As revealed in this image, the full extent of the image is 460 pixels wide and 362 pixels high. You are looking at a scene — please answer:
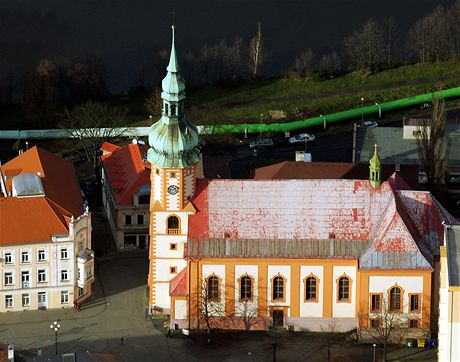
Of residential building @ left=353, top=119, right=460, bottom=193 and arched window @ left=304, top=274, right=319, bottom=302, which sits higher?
residential building @ left=353, top=119, right=460, bottom=193

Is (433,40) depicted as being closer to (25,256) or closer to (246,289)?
(246,289)

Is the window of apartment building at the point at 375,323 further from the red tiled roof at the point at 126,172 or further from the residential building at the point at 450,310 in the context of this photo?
the red tiled roof at the point at 126,172

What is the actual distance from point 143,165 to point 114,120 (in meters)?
21.9

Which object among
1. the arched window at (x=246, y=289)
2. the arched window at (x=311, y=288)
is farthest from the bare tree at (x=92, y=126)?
the arched window at (x=311, y=288)

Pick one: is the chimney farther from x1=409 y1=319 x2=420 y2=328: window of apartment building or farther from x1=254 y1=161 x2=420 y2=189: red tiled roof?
x1=254 y1=161 x2=420 y2=189: red tiled roof

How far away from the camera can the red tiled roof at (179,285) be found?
124 meters

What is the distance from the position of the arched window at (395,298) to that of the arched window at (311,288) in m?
6.15

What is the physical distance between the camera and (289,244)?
124 meters

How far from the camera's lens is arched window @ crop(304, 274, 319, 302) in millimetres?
124062

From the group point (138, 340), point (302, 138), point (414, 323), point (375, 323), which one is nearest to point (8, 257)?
point (138, 340)

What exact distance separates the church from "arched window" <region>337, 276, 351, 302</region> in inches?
3.2

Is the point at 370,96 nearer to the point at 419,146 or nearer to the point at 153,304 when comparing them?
the point at 419,146

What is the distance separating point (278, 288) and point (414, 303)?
1111 centimetres

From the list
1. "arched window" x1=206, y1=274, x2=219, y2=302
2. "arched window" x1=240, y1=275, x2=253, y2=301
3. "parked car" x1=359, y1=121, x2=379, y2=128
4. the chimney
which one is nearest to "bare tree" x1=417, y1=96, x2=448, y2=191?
"parked car" x1=359, y1=121, x2=379, y2=128
